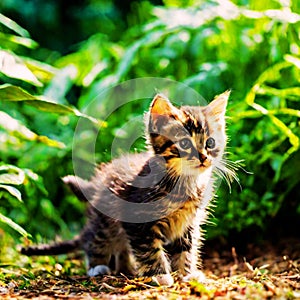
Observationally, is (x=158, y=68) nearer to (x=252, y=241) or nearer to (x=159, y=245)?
(x=252, y=241)

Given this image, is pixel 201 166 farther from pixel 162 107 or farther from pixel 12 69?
pixel 12 69

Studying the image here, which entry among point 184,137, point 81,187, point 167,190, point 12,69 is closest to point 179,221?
point 167,190

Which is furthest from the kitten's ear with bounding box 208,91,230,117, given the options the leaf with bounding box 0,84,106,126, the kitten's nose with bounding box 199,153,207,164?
the leaf with bounding box 0,84,106,126

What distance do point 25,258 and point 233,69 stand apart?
70.6 inches

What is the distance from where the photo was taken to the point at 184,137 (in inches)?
Answer: 102

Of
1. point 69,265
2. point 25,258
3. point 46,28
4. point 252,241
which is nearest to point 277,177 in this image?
point 252,241

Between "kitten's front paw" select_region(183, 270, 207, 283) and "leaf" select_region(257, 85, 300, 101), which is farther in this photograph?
"leaf" select_region(257, 85, 300, 101)

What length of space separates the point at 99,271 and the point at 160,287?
671 mm

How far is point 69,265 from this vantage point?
3453 mm

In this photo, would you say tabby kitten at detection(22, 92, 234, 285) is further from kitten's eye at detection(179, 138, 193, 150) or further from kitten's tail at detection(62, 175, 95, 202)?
kitten's tail at detection(62, 175, 95, 202)

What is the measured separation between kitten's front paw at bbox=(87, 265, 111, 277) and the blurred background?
38cm

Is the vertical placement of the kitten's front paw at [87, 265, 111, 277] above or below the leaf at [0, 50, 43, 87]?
below

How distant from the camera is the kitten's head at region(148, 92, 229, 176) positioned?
8.47ft

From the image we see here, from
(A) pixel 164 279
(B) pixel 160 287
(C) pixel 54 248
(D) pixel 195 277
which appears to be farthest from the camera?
(C) pixel 54 248
